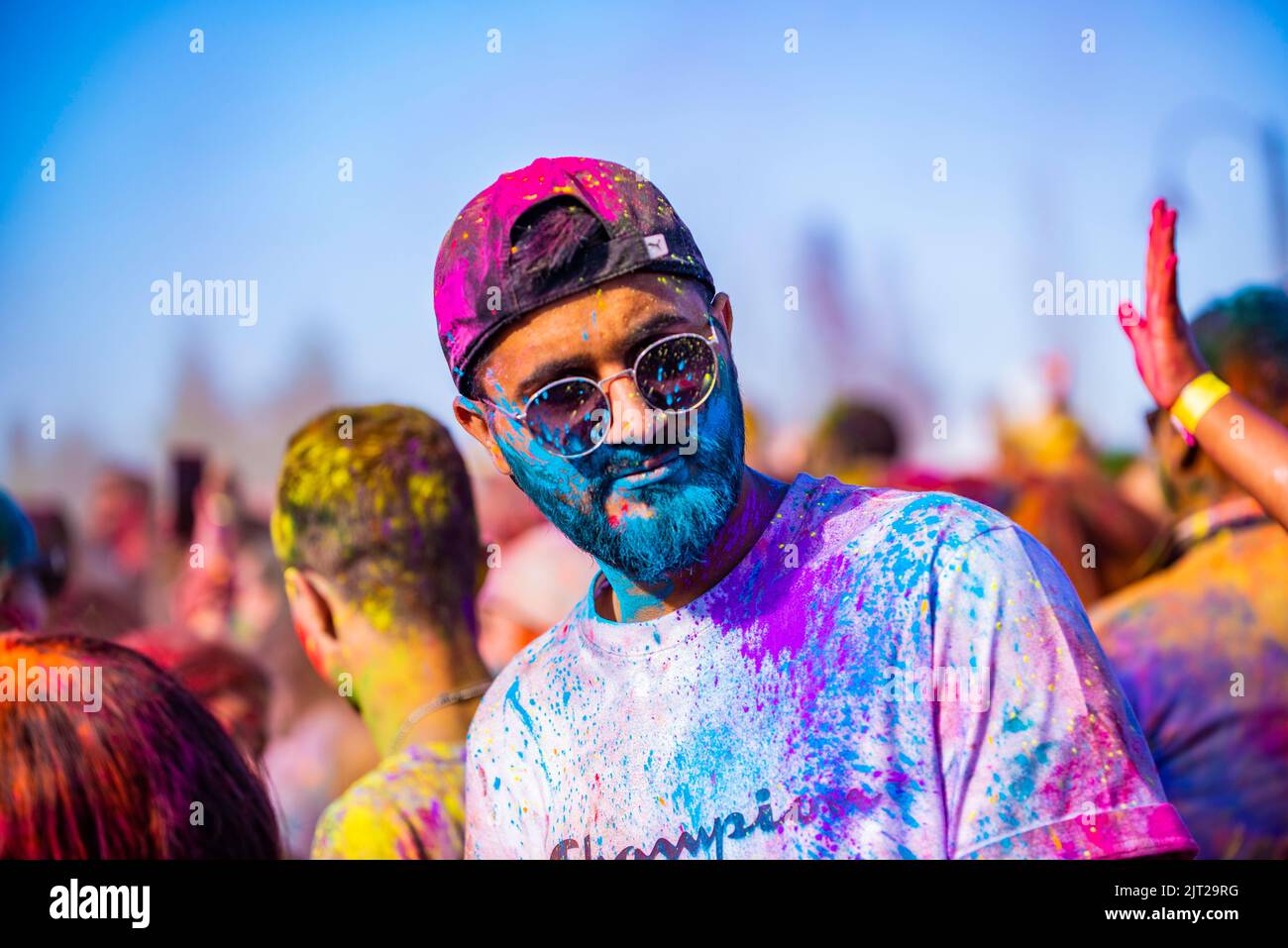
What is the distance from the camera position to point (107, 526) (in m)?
5.68

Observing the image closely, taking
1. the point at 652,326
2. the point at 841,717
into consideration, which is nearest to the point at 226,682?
the point at 652,326

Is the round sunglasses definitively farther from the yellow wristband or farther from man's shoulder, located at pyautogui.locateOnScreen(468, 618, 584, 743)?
the yellow wristband

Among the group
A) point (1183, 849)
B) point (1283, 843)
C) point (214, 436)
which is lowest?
point (1283, 843)

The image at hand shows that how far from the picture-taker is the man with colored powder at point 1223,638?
2596 millimetres

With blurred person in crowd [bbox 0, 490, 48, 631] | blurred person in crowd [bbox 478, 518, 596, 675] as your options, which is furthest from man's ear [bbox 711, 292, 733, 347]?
blurred person in crowd [bbox 0, 490, 48, 631]

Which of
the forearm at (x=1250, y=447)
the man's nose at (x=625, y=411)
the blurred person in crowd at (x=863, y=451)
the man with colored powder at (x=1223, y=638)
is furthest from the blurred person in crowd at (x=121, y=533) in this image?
the forearm at (x=1250, y=447)

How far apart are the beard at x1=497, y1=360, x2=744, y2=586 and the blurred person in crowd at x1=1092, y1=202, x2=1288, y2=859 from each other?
1205 mm

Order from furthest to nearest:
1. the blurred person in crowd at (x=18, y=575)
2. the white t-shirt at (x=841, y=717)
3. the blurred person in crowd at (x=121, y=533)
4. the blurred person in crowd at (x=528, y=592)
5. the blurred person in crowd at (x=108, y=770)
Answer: the blurred person in crowd at (x=121, y=533) → the blurred person in crowd at (x=528, y=592) → the blurred person in crowd at (x=18, y=575) → the blurred person in crowd at (x=108, y=770) → the white t-shirt at (x=841, y=717)

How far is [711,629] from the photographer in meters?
1.70

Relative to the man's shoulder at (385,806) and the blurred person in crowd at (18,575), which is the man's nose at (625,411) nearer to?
the man's shoulder at (385,806)

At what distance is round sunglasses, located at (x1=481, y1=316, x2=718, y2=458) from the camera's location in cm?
169
